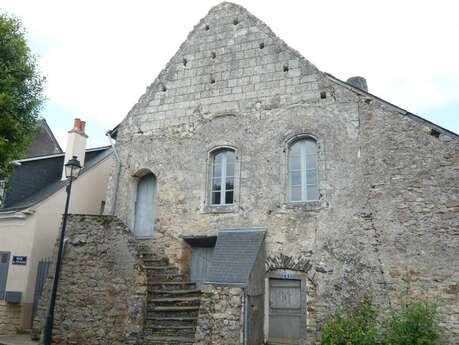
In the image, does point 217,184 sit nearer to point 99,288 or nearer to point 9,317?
point 99,288

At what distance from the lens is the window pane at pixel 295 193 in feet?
31.0

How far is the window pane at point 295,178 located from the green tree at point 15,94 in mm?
6044

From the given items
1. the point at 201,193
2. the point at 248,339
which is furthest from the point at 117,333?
the point at 201,193

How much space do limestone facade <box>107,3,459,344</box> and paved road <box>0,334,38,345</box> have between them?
365cm

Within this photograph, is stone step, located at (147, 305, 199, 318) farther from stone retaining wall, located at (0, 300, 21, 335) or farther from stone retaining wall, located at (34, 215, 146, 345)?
stone retaining wall, located at (0, 300, 21, 335)

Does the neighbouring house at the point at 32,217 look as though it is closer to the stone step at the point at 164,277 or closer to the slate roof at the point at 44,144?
the slate roof at the point at 44,144

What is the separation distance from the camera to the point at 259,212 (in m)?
9.55

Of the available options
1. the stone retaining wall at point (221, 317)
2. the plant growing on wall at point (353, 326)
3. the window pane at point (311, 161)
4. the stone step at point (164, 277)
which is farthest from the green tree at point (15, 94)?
the plant growing on wall at point (353, 326)

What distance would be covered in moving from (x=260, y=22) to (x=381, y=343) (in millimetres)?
8110

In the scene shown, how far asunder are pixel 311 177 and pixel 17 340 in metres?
7.85

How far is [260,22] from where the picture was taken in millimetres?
10859

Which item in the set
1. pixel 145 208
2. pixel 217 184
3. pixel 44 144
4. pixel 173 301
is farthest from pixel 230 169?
pixel 44 144

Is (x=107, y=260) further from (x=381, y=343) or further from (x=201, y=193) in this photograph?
(x=381, y=343)

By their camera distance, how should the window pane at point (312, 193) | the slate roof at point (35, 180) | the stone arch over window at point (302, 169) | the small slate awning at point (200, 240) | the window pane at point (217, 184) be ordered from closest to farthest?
the window pane at point (312, 193) → the stone arch over window at point (302, 169) → the small slate awning at point (200, 240) → the window pane at point (217, 184) → the slate roof at point (35, 180)
